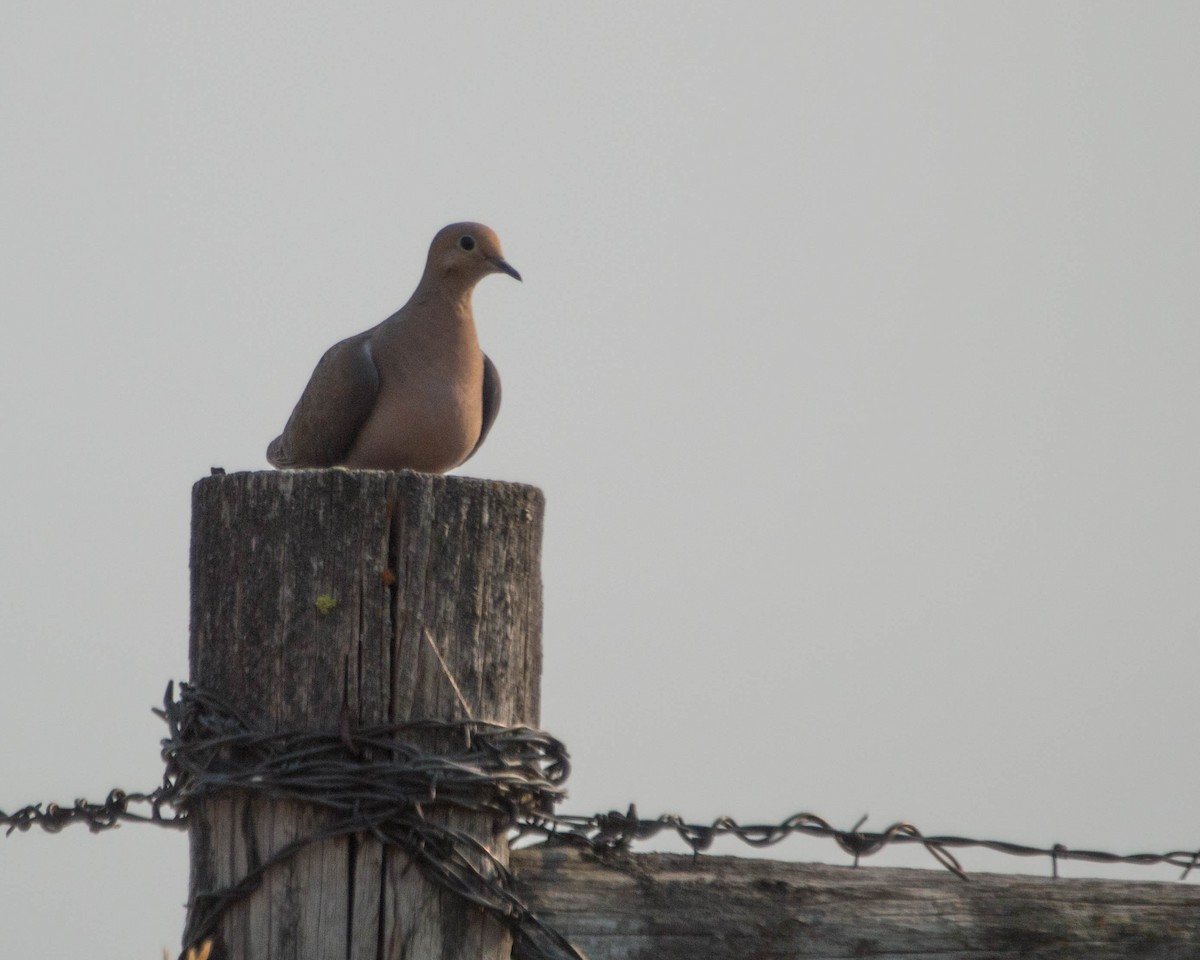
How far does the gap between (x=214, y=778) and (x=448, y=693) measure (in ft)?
1.48

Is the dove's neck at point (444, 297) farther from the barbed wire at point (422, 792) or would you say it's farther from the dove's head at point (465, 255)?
the barbed wire at point (422, 792)

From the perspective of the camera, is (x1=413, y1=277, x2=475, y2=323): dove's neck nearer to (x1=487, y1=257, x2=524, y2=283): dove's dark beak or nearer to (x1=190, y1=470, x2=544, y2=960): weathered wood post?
(x1=487, y1=257, x2=524, y2=283): dove's dark beak

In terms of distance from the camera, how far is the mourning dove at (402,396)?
4.98 m

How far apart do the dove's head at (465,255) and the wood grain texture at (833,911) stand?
2.76 metres

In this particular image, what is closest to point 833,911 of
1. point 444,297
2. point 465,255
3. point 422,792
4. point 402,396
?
→ point 422,792

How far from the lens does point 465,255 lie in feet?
18.3

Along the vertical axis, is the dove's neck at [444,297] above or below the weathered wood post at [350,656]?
above

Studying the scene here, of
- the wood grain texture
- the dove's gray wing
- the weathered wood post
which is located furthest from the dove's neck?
the wood grain texture

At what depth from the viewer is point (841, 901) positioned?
3.22 meters

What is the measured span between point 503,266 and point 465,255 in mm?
170

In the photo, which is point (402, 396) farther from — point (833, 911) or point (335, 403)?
point (833, 911)

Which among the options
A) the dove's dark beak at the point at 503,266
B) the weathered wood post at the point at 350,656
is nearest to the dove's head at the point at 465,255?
the dove's dark beak at the point at 503,266

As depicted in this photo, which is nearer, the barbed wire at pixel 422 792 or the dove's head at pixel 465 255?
the barbed wire at pixel 422 792

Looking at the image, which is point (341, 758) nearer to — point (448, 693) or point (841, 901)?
point (448, 693)
